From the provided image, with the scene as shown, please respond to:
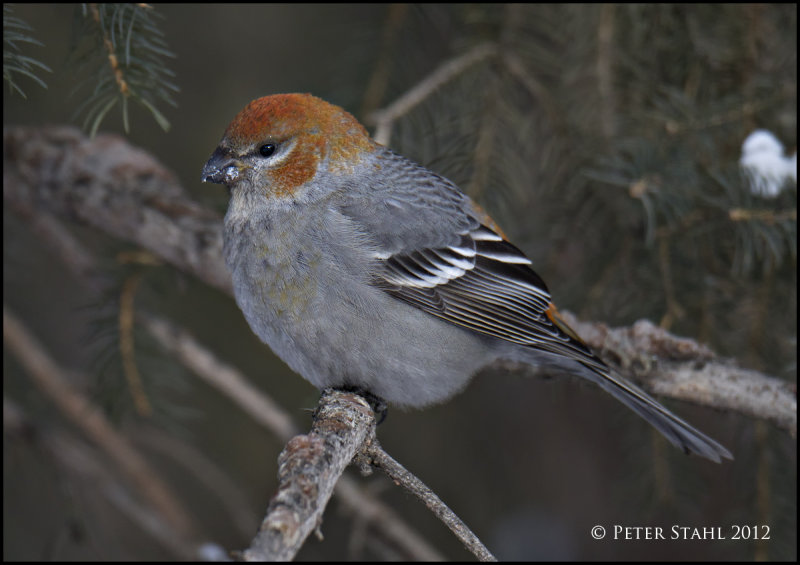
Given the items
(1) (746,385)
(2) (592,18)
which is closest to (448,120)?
(2) (592,18)

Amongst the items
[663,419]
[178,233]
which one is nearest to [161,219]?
[178,233]

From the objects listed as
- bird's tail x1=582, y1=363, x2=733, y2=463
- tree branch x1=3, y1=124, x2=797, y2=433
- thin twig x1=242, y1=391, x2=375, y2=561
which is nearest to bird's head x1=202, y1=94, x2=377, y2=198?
tree branch x1=3, y1=124, x2=797, y2=433

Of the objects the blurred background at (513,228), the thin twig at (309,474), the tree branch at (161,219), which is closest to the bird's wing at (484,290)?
the tree branch at (161,219)

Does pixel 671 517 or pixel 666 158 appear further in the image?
pixel 671 517

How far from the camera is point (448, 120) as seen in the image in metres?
3.56

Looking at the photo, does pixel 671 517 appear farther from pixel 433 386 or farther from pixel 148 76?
pixel 148 76

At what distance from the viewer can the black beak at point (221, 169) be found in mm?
2994

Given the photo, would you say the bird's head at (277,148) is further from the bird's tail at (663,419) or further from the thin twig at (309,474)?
the bird's tail at (663,419)

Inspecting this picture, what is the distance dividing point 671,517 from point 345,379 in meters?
1.80

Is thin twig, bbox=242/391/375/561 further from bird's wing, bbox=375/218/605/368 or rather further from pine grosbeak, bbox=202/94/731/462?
bird's wing, bbox=375/218/605/368

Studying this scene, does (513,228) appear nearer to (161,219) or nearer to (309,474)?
(161,219)

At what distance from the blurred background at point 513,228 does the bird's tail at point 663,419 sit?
0.39 metres

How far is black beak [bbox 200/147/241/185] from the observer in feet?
9.82

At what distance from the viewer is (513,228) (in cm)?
390
